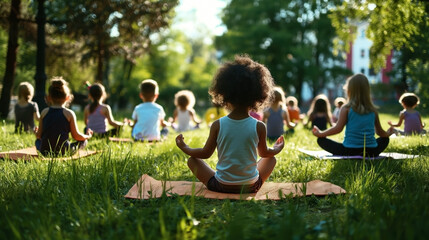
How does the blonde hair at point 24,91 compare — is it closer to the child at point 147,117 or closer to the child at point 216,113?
the child at point 147,117

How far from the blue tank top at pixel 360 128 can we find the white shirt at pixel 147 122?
373 cm

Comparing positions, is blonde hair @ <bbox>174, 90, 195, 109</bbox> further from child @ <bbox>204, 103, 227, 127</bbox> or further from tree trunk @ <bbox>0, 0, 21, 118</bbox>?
tree trunk @ <bbox>0, 0, 21, 118</bbox>

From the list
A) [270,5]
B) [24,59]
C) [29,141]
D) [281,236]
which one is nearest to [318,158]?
[281,236]

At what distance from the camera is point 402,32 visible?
779 cm

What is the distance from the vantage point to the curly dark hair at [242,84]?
12.1 ft

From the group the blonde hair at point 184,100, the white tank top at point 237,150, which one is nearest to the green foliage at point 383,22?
the blonde hair at point 184,100

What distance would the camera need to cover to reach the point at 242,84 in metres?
3.69

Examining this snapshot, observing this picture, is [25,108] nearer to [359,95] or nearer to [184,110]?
[184,110]

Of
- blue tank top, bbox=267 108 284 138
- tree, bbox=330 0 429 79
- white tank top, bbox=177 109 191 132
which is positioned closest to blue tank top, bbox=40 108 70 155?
blue tank top, bbox=267 108 284 138

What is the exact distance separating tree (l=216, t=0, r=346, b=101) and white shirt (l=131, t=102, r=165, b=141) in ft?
83.5

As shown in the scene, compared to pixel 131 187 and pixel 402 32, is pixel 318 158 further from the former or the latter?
pixel 402 32

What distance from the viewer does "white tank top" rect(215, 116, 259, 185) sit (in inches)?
147

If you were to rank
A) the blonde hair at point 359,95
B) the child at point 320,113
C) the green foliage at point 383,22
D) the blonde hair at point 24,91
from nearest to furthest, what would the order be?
1. the blonde hair at point 359,95
2. the green foliage at point 383,22
3. the blonde hair at point 24,91
4. the child at point 320,113

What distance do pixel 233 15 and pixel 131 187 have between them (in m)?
33.4
